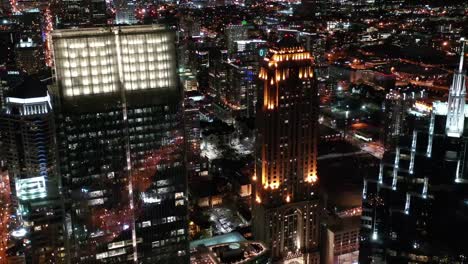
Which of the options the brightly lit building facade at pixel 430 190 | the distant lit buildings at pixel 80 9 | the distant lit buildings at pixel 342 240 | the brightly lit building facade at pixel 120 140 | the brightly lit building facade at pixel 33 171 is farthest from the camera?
the distant lit buildings at pixel 80 9

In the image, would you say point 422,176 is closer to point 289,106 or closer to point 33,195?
point 289,106

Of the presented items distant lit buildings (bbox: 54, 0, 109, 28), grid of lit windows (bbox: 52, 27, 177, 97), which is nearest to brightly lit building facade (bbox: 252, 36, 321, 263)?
grid of lit windows (bbox: 52, 27, 177, 97)

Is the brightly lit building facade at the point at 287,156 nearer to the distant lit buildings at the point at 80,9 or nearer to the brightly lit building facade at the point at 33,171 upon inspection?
the brightly lit building facade at the point at 33,171

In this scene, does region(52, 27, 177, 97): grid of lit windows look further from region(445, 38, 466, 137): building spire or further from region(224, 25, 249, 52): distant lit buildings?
region(224, 25, 249, 52): distant lit buildings

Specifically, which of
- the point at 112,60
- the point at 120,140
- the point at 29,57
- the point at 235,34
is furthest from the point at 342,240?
the point at 235,34

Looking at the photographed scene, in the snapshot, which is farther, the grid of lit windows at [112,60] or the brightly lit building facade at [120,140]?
the brightly lit building facade at [120,140]

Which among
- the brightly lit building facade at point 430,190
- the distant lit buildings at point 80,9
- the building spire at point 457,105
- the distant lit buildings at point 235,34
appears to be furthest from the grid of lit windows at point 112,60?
the distant lit buildings at point 235,34
